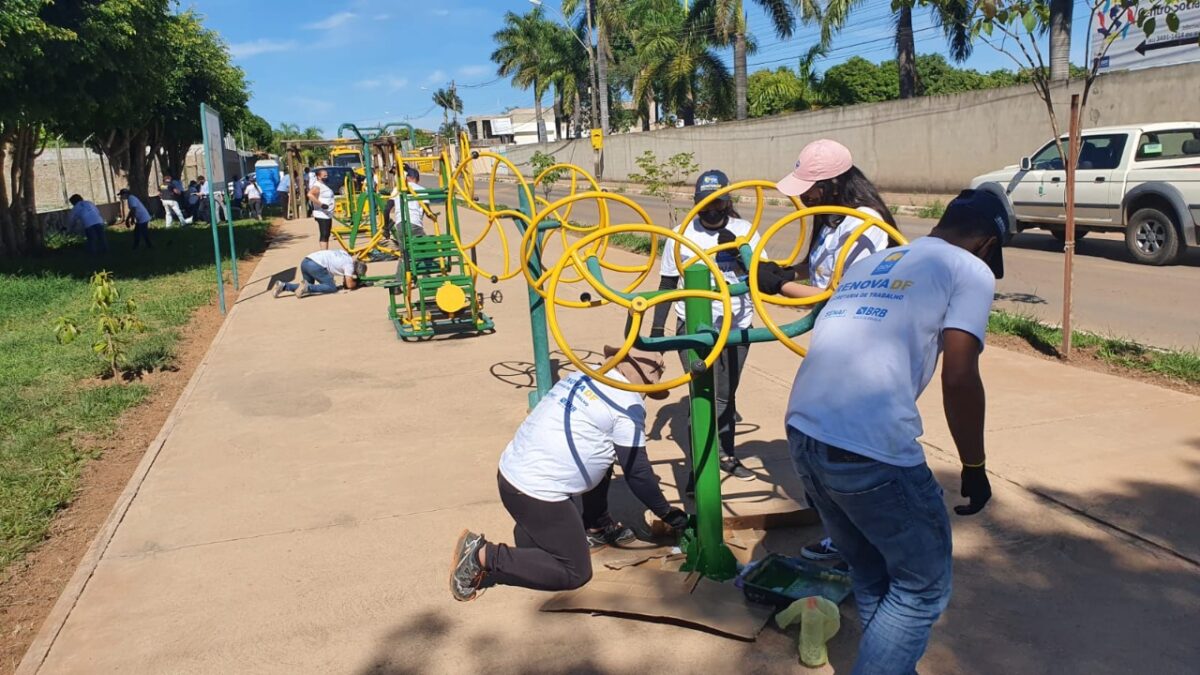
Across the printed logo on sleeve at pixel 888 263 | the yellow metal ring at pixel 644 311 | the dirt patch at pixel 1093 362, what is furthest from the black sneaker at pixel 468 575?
the dirt patch at pixel 1093 362

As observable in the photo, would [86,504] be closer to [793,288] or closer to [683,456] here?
[683,456]

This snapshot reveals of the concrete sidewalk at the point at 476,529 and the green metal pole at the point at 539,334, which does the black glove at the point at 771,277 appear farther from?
the green metal pole at the point at 539,334

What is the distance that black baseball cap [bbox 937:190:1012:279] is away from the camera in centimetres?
255

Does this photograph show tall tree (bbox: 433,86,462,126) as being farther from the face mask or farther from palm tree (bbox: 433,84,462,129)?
the face mask

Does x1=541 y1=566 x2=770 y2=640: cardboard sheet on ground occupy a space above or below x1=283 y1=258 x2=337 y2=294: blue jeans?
below

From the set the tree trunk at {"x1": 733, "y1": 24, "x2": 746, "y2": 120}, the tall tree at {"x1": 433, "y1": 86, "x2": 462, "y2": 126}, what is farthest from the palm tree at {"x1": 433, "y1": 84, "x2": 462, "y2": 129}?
the tree trunk at {"x1": 733, "y1": 24, "x2": 746, "y2": 120}

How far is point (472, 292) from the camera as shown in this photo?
9.34 m

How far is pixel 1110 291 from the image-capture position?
1053cm


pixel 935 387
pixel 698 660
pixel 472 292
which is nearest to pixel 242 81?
pixel 472 292

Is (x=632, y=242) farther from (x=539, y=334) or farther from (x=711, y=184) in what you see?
(x=711, y=184)

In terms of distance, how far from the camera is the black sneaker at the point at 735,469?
4.93 m

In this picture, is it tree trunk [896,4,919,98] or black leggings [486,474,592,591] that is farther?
tree trunk [896,4,919,98]

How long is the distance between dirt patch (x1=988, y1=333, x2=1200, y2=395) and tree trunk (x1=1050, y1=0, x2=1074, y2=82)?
1605 centimetres

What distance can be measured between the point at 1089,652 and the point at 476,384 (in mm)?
5055
